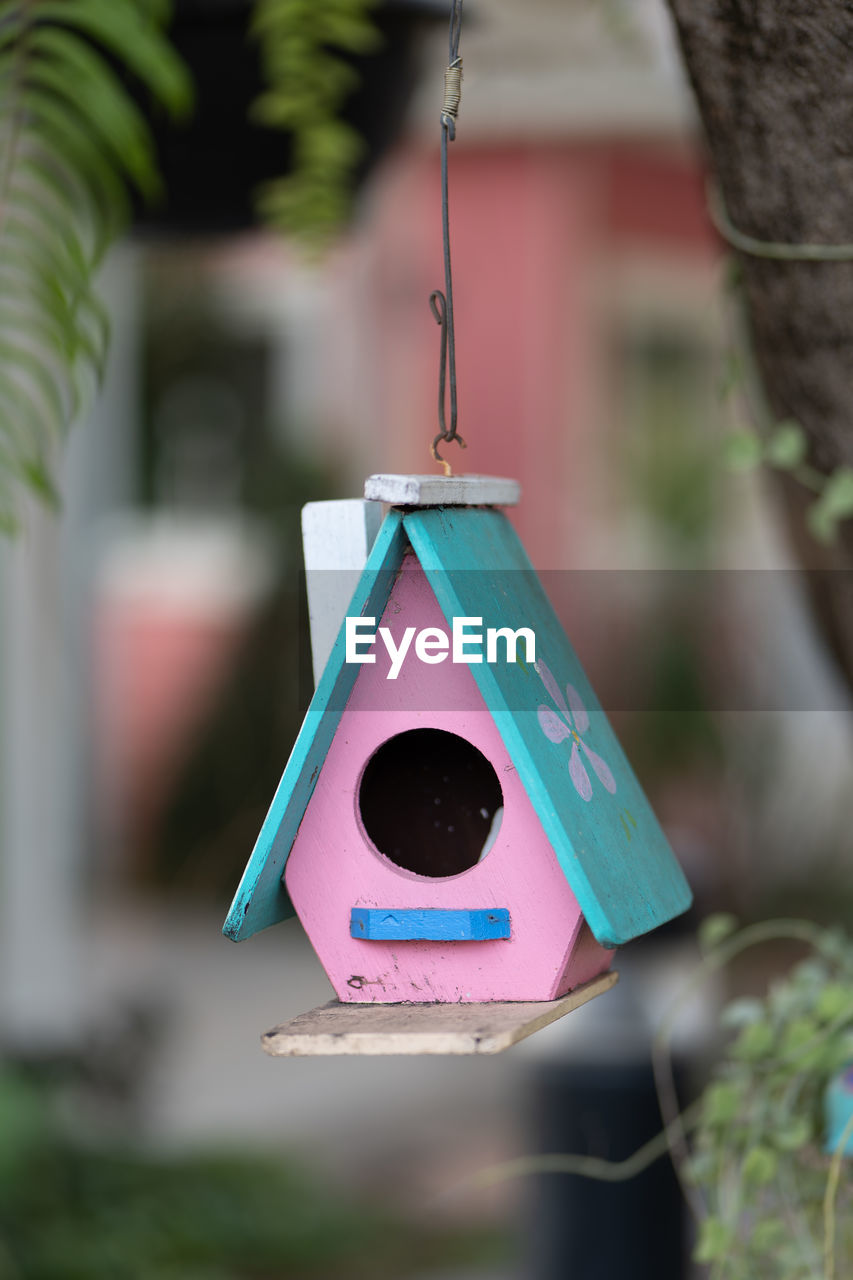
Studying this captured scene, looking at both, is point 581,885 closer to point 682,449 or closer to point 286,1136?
point 286,1136

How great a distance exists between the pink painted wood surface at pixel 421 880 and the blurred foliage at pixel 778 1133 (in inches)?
7.9

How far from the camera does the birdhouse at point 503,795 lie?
822mm

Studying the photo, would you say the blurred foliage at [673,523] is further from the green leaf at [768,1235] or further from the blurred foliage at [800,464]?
the green leaf at [768,1235]

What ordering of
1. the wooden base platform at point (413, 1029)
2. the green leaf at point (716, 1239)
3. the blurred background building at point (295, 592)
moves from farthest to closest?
the blurred background building at point (295, 592) → the green leaf at point (716, 1239) → the wooden base platform at point (413, 1029)

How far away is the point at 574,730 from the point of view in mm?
881

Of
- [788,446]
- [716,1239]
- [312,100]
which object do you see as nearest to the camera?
[716,1239]

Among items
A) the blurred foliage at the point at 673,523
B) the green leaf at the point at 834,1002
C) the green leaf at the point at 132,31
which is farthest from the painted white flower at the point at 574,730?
the blurred foliage at the point at 673,523

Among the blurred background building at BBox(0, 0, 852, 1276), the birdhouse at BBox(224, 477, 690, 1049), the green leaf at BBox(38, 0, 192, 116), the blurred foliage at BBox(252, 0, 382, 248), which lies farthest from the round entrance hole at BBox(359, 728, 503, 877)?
the blurred background building at BBox(0, 0, 852, 1276)

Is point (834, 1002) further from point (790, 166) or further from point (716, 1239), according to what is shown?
point (790, 166)

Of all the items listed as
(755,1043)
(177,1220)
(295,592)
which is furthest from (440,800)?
(295,592)

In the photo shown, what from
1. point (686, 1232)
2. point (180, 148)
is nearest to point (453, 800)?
point (180, 148)

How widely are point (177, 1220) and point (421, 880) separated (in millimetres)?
2222

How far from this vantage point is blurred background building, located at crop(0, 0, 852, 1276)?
342cm

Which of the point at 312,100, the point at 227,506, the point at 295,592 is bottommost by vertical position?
the point at 295,592
